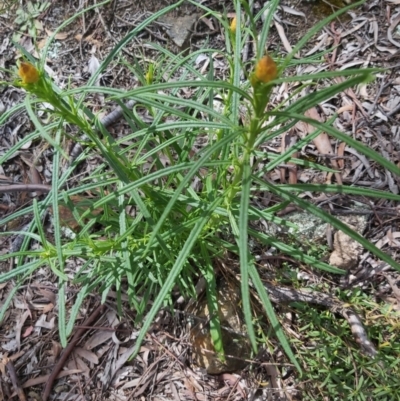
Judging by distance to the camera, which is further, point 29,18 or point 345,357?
point 29,18

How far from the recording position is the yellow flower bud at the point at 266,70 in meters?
1.07

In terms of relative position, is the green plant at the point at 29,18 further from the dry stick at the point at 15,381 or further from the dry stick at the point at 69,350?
the dry stick at the point at 15,381

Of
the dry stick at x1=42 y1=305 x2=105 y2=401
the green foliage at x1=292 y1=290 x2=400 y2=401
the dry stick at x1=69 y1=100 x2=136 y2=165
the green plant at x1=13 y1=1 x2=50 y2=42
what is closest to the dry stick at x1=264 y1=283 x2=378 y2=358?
the green foliage at x1=292 y1=290 x2=400 y2=401

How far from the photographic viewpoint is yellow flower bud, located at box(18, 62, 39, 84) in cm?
132

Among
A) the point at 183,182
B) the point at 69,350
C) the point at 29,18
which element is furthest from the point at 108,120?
the point at 183,182

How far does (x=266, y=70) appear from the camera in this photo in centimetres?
108

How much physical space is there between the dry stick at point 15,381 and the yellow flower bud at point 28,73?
6.96ft

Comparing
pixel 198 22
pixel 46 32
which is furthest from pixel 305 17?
pixel 46 32

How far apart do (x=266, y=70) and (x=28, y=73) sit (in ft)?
2.24

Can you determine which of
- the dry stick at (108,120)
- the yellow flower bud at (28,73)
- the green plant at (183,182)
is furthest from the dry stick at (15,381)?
Result: the yellow flower bud at (28,73)

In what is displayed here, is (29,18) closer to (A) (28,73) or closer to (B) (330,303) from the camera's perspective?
(A) (28,73)

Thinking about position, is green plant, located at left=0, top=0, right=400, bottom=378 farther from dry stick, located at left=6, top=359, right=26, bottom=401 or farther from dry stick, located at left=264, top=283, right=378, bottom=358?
dry stick, located at left=6, top=359, right=26, bottom=401

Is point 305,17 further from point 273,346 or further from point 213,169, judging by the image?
point 273,346

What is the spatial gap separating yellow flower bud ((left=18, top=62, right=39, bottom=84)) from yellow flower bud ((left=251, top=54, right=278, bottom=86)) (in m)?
0.65
